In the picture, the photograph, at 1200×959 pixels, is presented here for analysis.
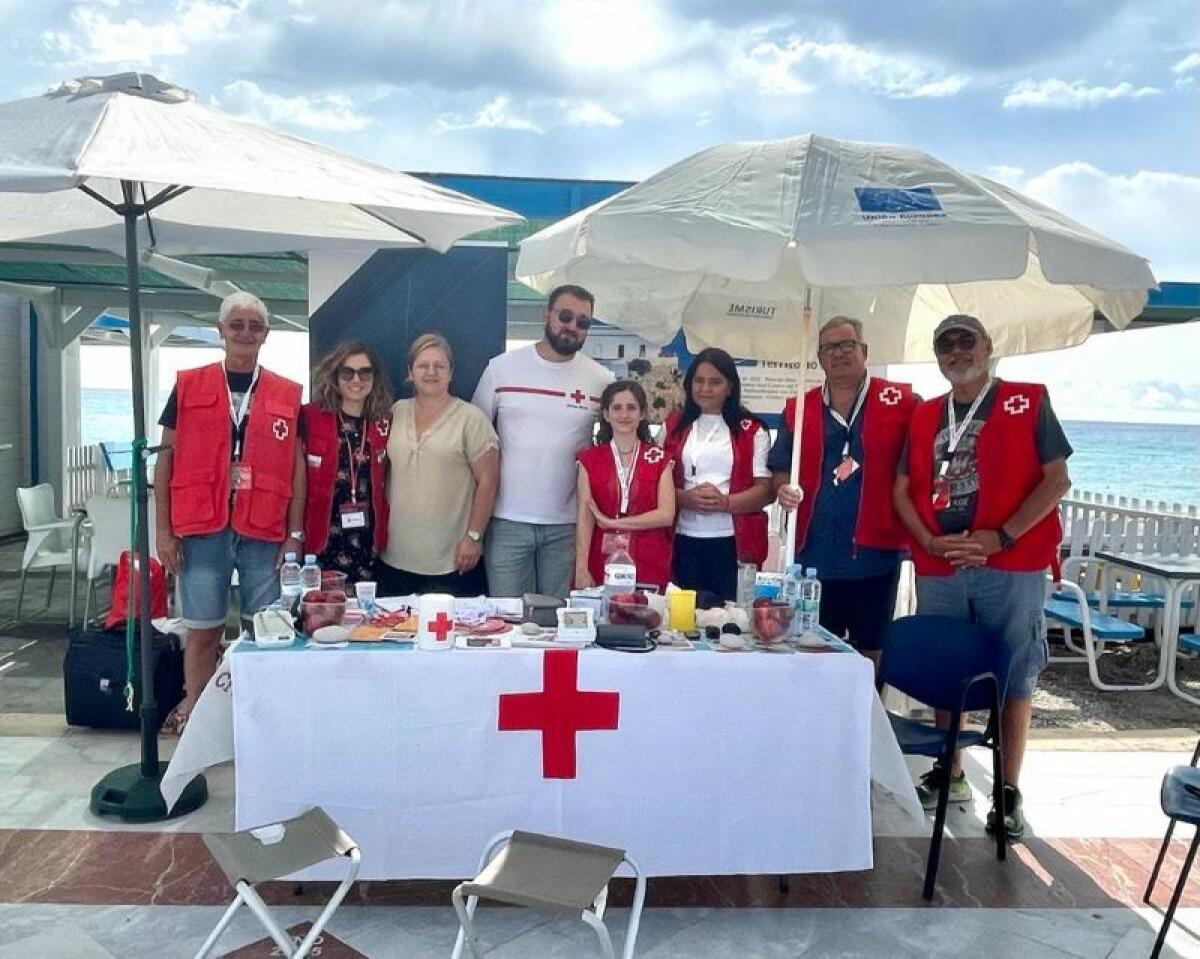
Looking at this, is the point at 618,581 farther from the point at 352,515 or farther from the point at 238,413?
the point at 238,413

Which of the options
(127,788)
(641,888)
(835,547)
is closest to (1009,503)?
(835,547)

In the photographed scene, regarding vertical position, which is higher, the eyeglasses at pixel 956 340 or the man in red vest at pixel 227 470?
the eyeglasses at pixel 956 340

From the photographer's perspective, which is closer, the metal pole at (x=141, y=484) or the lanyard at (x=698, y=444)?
the metal pole at (x=141, y=484)

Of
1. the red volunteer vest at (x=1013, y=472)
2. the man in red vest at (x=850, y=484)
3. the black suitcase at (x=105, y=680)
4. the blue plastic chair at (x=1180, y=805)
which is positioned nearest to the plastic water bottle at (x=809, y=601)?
the man in red vest at (x=850, y=484)

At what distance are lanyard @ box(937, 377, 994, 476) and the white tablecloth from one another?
2.99 feet

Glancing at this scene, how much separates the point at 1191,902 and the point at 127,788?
3187 mm

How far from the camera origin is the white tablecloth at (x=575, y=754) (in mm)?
2322

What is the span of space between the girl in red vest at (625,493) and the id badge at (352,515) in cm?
76

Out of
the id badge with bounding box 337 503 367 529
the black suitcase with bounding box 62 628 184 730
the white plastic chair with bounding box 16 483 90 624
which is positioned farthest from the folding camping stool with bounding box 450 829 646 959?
the white plastic chair with bounding box 16 483 90 624

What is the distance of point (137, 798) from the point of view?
116 inches

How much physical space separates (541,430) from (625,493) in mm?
409

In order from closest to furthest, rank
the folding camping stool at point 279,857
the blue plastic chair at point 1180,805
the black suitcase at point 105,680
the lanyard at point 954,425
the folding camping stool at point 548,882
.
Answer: the folding camping stool at point 548,882
the folding camping stool at point 279,857
the blue plastic chair at point 1180,805
the lanyard at point 954,425
the black suitcase at point 105,680

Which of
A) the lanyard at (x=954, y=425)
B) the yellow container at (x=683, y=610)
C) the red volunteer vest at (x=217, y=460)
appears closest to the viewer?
the yellow container at (x=683, y=610)

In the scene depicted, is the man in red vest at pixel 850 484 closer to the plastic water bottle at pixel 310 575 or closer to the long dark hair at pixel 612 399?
the long dark hair at pixel 612 399
